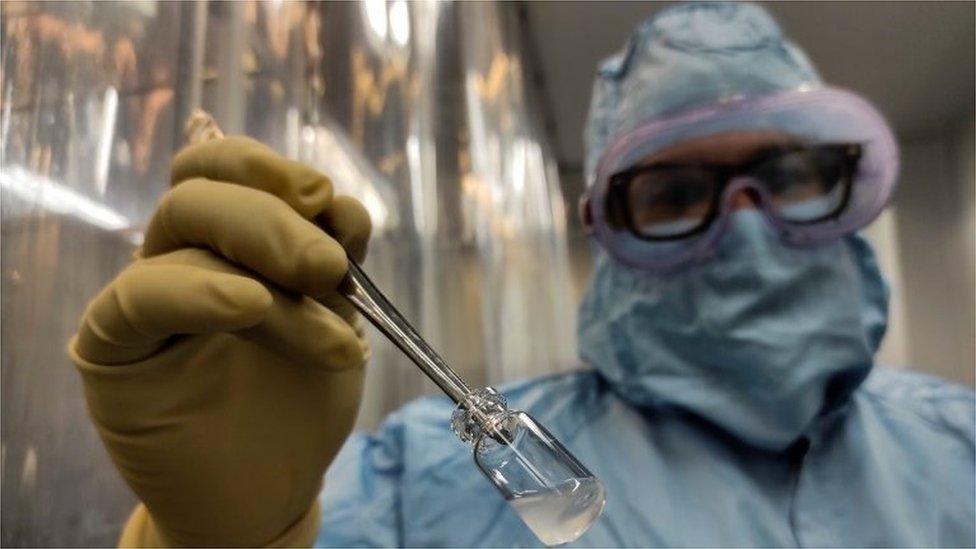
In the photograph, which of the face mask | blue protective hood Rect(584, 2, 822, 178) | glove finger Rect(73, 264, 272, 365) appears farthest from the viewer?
blue protective hood Rect(584, 2, 822, 178)

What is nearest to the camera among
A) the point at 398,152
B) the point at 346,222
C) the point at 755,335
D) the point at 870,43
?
the point at 346,222

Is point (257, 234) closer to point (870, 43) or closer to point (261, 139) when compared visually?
point (261, 139)

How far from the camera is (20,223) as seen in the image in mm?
479

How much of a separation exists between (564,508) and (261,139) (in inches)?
22.3

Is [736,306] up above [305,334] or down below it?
below

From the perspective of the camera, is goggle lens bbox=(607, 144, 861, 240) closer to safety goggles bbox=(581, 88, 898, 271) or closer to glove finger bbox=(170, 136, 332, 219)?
safety goggles bbox=(581, 88, 898, 271)

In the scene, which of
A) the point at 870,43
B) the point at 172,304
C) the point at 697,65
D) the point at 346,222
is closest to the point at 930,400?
the point at 697,65

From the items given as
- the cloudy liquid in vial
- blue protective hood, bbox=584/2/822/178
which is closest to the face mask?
blue protective hood, bbox=584/2/822/178

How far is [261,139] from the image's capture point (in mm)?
750

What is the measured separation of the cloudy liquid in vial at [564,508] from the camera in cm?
40

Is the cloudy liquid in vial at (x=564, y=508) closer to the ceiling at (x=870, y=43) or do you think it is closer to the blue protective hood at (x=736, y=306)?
the blue protective hood at (x=736, y=306)

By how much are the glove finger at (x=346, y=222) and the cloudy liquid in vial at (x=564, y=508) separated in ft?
0.72

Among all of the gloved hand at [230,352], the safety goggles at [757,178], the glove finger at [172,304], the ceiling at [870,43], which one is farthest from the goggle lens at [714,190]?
the ceiling at [870,43]

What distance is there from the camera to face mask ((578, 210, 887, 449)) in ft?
2.32
